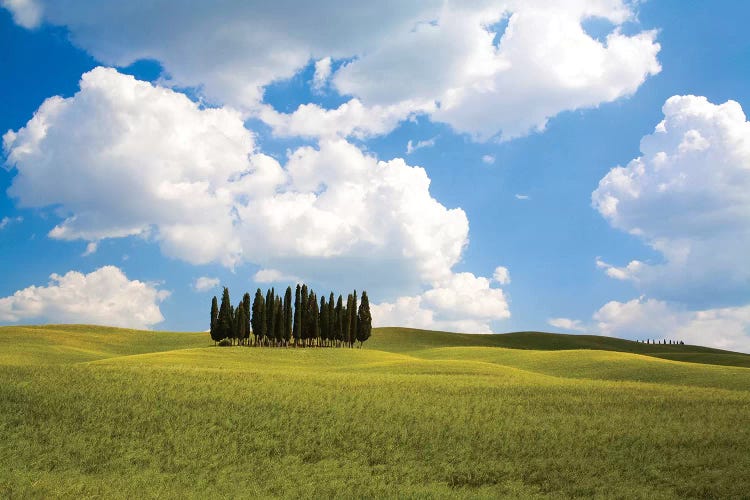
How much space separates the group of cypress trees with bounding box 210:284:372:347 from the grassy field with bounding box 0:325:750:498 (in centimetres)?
5321

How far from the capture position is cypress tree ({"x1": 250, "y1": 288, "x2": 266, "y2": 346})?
93750 mm

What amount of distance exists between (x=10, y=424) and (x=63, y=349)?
57588 mm

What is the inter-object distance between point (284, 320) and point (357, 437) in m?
70.2

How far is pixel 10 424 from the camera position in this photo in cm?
2695

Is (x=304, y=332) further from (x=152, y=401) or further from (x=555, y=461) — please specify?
(x=555, y=461)

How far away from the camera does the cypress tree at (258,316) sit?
3691 inches

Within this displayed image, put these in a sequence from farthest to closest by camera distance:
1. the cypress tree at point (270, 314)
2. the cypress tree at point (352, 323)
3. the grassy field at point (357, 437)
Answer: the cypress tree at point (352, 323), the cypress tree at point (270, 314), the grassy field at point (357, 437)

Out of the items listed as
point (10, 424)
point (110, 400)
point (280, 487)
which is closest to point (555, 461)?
point (280, 487)

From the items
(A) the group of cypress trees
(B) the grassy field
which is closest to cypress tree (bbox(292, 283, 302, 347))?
(A) the group of cypress trees

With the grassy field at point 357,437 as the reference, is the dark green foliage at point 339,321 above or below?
above

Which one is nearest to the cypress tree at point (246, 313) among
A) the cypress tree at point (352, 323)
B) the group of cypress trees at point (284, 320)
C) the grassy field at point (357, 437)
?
the group of cypress trees at point (284, 320)

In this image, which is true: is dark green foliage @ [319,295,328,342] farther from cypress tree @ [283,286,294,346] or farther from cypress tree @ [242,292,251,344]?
cypress tree @ [242,292,251,344]

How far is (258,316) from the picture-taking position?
9438cm

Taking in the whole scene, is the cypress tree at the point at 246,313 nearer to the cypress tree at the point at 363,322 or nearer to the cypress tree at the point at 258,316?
the cypress tree at the point at 258,316
